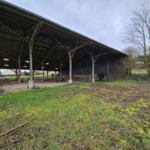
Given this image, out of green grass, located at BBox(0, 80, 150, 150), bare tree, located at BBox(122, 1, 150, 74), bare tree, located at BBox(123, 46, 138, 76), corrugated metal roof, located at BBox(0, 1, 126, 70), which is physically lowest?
green grass, located at BBox(0, 80, 150, 150)

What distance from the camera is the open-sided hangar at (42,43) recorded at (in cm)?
565

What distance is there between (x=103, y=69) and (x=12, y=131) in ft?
46.8

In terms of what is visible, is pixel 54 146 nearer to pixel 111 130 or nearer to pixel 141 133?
pixel 111 130

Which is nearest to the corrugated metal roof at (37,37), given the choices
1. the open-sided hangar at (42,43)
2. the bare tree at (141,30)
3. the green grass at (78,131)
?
the open-sided hangar at (42,43)

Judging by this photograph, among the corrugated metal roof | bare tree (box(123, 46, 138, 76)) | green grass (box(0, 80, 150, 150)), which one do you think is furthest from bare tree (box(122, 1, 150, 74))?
green grass (box(0, 80, 150, 150))

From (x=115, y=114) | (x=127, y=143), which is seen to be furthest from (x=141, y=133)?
(x=115, y=114)

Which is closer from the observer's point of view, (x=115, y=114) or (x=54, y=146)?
(x=54, y=146)

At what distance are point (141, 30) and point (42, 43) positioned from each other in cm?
1201

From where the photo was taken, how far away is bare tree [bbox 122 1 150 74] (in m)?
9.51

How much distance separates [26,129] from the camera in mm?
1675

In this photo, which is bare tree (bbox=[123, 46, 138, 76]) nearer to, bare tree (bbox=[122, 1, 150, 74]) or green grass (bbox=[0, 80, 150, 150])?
bare tree (bbox=[122, 1, 150, 74])

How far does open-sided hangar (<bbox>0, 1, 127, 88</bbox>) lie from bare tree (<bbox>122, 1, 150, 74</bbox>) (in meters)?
2.09

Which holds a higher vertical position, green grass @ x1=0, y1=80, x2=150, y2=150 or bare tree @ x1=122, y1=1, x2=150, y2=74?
bare tree @ x1=122, y1=1, x2=150, y2=74

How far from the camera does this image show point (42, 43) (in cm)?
1052
